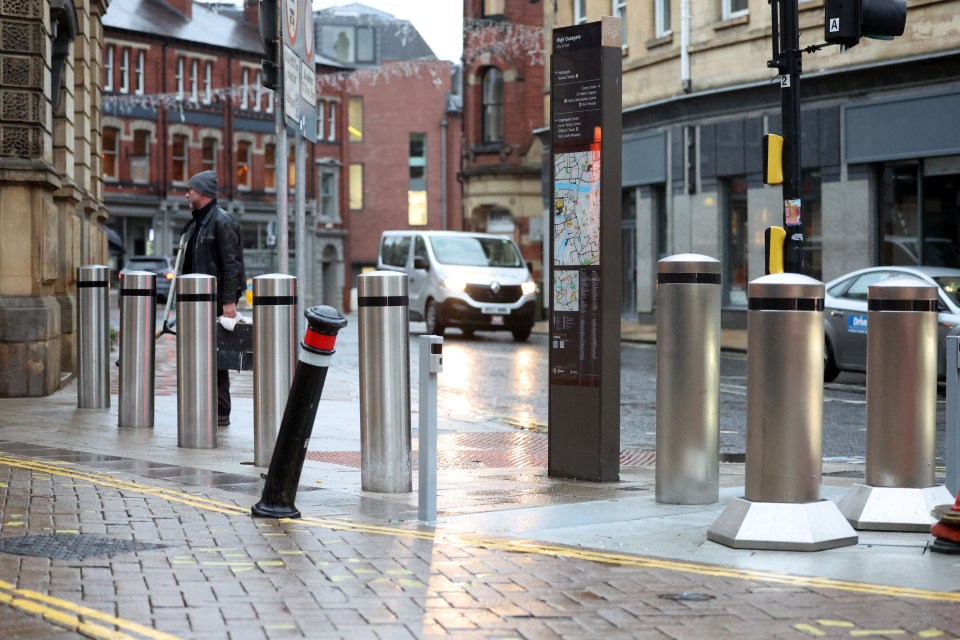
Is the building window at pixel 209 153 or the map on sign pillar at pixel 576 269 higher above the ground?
the building window at pixel 209 153

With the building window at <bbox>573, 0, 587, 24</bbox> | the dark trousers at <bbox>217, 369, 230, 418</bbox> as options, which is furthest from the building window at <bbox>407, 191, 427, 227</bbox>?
the dark trousers at <bbox>217, 369, 230, 418</bbox>

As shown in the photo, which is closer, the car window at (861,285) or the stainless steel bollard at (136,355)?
the stainless steel bollard at (136,355)

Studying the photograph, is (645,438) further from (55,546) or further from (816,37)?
(816,37)

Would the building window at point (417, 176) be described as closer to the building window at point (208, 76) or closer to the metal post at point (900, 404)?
the building window at point (208, 76)

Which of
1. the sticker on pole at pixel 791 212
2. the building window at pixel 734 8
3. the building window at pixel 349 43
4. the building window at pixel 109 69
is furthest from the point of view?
the building window at pixel 349 43

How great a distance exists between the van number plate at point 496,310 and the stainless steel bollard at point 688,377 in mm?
18282

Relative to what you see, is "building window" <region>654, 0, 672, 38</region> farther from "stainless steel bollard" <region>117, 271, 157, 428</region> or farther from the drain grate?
the drain grate

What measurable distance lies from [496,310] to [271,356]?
1712 cm

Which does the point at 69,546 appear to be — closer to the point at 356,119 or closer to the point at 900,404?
the point at 900,404

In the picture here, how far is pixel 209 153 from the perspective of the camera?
66.2 metres

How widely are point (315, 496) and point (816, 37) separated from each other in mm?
20684

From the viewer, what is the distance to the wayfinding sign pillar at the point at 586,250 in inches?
335

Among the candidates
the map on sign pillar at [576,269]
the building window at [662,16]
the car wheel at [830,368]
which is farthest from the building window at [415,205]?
the map on sign pillar at [576,269]

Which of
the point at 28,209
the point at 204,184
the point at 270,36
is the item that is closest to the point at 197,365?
the point at 204,184
